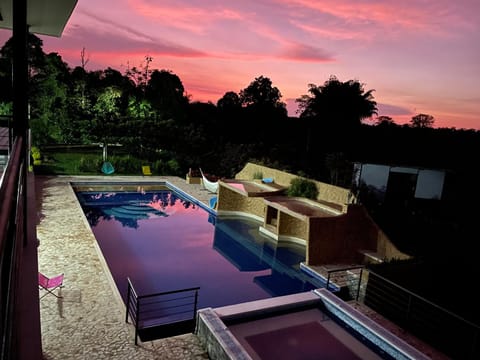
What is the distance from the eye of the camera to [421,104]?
→ 1770 cm

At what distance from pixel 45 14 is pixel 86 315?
4299 millimetres

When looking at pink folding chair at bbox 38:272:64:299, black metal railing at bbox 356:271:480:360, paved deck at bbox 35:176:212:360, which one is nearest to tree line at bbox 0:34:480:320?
black metal railing at bbox 356:271:480:360

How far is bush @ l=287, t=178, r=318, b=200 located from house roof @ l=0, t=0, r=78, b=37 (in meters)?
8.94

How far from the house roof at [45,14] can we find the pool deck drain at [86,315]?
13.3ft

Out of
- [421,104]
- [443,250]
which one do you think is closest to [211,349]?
[443,250]

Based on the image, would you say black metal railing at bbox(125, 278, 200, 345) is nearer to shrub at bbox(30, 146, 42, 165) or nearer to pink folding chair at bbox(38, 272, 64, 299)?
pink folding chair at bbox(38, 272, 64, 299)

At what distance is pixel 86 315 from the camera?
18.4 feet

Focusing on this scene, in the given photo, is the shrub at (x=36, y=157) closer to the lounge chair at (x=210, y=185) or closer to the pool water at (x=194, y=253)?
the pool water at (x=194, y=253)

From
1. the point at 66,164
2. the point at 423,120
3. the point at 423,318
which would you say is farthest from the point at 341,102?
the point at 423,318

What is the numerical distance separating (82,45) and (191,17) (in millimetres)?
13074

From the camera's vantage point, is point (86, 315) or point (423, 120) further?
point (423, 120)

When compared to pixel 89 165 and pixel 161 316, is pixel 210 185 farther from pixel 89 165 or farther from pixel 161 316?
pixel 161 316

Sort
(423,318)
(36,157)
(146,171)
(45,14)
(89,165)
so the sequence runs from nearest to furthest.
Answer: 1. (45,14)
2. (423,318)
3. (36,157)
4. (89,165)
5. (146,171)

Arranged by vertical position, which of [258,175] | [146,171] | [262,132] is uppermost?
[262,132]
